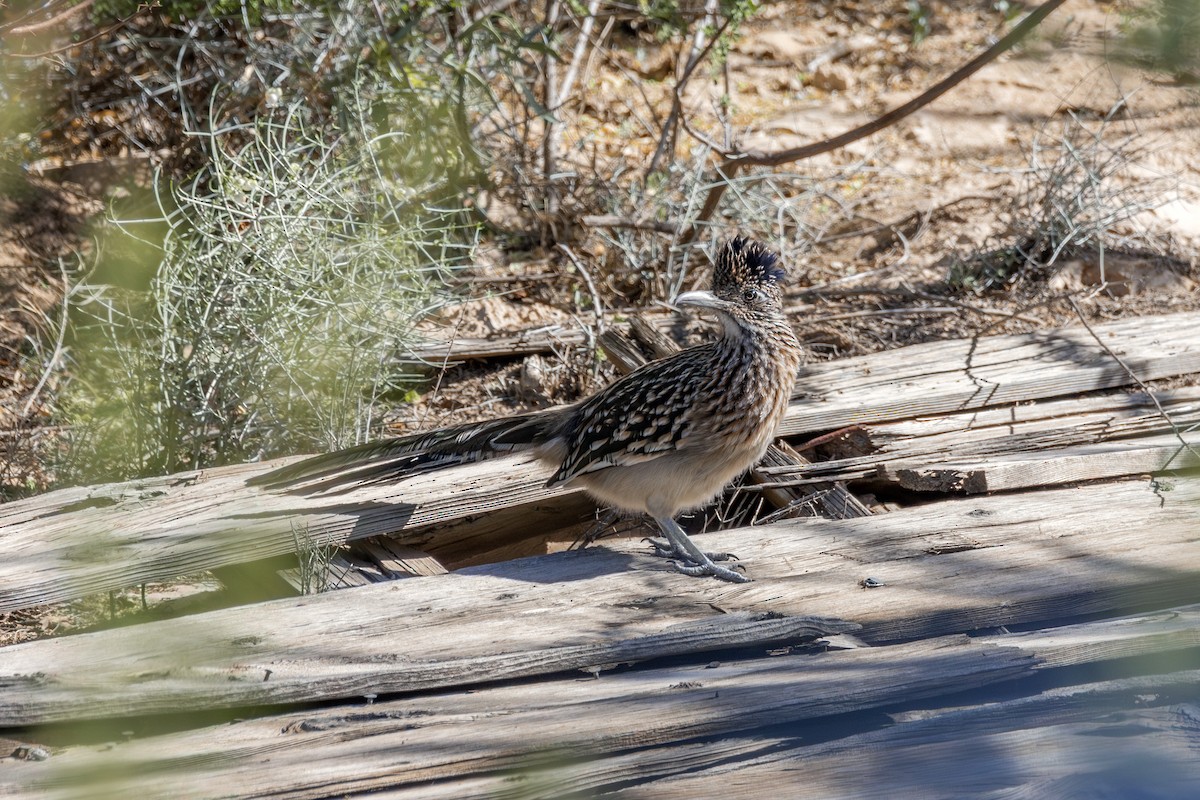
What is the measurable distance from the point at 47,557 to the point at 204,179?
148 inches

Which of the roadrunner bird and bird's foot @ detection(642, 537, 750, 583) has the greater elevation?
the roadrunner bird

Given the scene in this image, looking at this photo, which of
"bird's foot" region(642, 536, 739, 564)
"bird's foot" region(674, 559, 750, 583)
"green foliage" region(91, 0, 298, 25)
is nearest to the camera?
"bird's foot" region(674, 559, 750, 583)

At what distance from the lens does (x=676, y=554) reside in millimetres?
3881

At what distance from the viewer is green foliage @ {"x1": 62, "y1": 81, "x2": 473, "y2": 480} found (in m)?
5.04

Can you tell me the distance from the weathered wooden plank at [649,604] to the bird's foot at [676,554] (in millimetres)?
65

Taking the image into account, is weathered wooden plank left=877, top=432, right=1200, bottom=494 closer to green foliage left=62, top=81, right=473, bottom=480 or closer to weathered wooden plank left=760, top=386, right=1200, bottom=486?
weathered wooden plank left=760, top=386, right=1200, bottom=486

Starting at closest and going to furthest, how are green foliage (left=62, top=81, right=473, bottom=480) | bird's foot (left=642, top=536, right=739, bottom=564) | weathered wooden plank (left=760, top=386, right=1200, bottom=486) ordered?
1. bird's foot (left=642, top=536, right=739, bottom=564)
2. weathered wooden plank (left=760, top=386, right=1200, bottom=486)
3. green foliage (left=62, top=81, right=473, bottom=480)

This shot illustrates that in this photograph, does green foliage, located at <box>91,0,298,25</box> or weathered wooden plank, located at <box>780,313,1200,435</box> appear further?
green foliage, located at <box>91,0,298,25</box>

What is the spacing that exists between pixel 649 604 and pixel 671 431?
745mm

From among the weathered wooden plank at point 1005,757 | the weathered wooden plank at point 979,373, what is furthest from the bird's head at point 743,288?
the weathered wooden plank at point 1005,757

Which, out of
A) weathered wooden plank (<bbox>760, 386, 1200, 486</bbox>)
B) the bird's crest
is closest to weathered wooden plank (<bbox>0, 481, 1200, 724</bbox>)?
weathered wooden plank (<bbox>760, 386, 1200, 486</bbox>)

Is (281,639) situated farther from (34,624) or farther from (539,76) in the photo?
(539,76)

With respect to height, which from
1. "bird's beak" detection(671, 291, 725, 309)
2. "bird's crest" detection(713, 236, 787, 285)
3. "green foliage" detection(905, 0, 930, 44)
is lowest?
"bird's beak" detection(671, 291, 725, 309)

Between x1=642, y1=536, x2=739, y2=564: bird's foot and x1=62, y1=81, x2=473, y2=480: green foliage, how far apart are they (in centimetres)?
165
